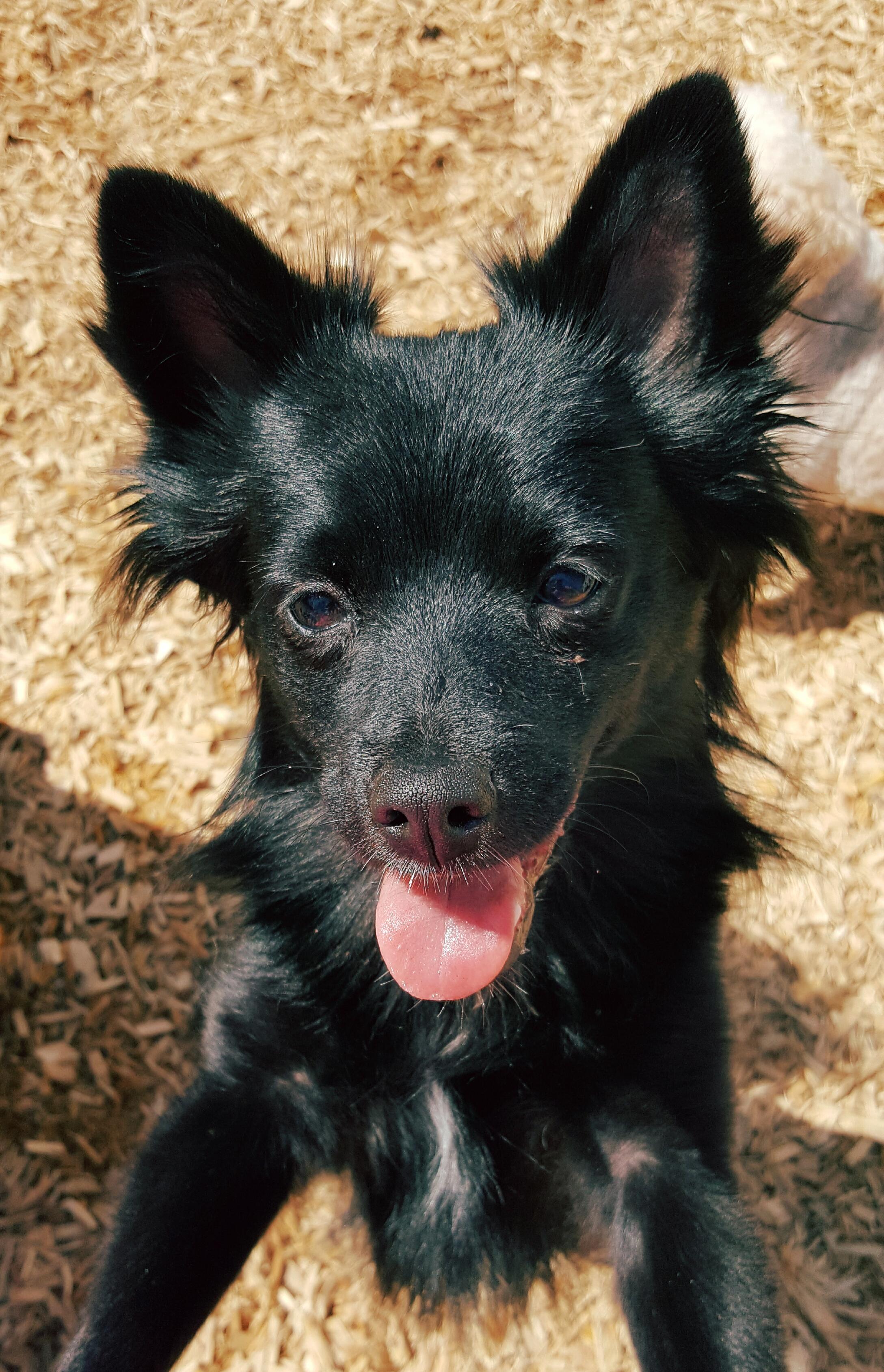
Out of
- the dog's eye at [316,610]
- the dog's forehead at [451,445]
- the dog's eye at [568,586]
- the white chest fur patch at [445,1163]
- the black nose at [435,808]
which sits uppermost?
the dog's forehead at [451,445]

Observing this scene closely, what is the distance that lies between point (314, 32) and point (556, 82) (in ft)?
3.75

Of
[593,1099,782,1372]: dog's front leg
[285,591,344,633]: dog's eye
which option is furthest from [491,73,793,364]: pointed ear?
[593,1099,782,1372]: dog's front leg

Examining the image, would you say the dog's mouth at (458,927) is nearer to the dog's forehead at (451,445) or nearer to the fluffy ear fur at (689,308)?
the dog's forehead at (451,445)

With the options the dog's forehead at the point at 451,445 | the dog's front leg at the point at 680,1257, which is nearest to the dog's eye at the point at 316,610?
the dog's forehead at the point at 451,445

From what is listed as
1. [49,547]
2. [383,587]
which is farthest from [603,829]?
[49,547]

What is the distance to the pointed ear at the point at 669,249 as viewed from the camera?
7.11ft

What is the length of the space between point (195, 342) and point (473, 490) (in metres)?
0.84

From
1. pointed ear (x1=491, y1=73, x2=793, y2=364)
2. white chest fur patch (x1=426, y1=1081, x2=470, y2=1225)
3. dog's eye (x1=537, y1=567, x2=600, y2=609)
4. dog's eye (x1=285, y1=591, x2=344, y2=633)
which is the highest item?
pointed ear (x1=491, y1=73, x2=793, y2=364)

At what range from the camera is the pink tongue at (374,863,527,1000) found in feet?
7.00

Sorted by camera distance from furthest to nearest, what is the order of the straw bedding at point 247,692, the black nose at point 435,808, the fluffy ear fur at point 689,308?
the straw bedding at point 247,692
the fluffy ear fur at point 689,308
the black nose at point 435,808

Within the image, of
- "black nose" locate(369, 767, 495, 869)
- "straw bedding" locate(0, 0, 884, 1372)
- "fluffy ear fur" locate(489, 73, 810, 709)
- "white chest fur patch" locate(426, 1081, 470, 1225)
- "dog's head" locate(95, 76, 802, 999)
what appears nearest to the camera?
"black nose" locate(369, 767, 495, 869)

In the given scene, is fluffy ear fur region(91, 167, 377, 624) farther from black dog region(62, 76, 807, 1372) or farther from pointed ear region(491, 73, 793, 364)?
pointed ear region(491, 73, 793, 364)

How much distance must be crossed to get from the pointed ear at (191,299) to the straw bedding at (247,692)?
249 mm

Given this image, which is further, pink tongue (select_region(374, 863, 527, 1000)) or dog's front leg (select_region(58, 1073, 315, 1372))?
dog's front leg (select_region(58, 1073, 315, 1372))
